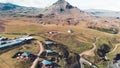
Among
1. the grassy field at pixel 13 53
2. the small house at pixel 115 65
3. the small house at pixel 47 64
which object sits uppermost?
the grassy field at pixel 13 53

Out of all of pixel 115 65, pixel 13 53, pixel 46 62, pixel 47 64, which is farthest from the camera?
pixel 115 65

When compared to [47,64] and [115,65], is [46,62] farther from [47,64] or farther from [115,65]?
[115,65]

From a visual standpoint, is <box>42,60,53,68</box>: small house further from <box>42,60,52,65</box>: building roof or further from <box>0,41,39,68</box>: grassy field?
<box>0,41,39,68</box>: grassy field

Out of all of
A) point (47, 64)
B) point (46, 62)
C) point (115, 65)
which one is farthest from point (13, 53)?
point (115, 65)

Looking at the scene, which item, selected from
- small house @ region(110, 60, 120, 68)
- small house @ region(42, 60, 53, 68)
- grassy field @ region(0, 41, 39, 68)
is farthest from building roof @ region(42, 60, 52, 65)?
small house @ region(110, 60, 120, 68)

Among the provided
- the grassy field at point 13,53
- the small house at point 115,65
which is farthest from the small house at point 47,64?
the small house at point 115,65

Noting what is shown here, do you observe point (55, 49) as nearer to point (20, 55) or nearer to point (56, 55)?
point (56, 55)

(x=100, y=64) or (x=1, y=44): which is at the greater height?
(x=1, y=44)

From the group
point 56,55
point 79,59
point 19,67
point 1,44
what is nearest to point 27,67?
point 19,67

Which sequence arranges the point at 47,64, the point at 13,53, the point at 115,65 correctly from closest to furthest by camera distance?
the point at 47,64, the point at 13,53, the point at 115,65

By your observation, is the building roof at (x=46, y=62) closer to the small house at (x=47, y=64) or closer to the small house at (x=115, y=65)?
the small house at (x=47, y=64)

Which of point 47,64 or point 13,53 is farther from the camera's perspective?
point 13,53
